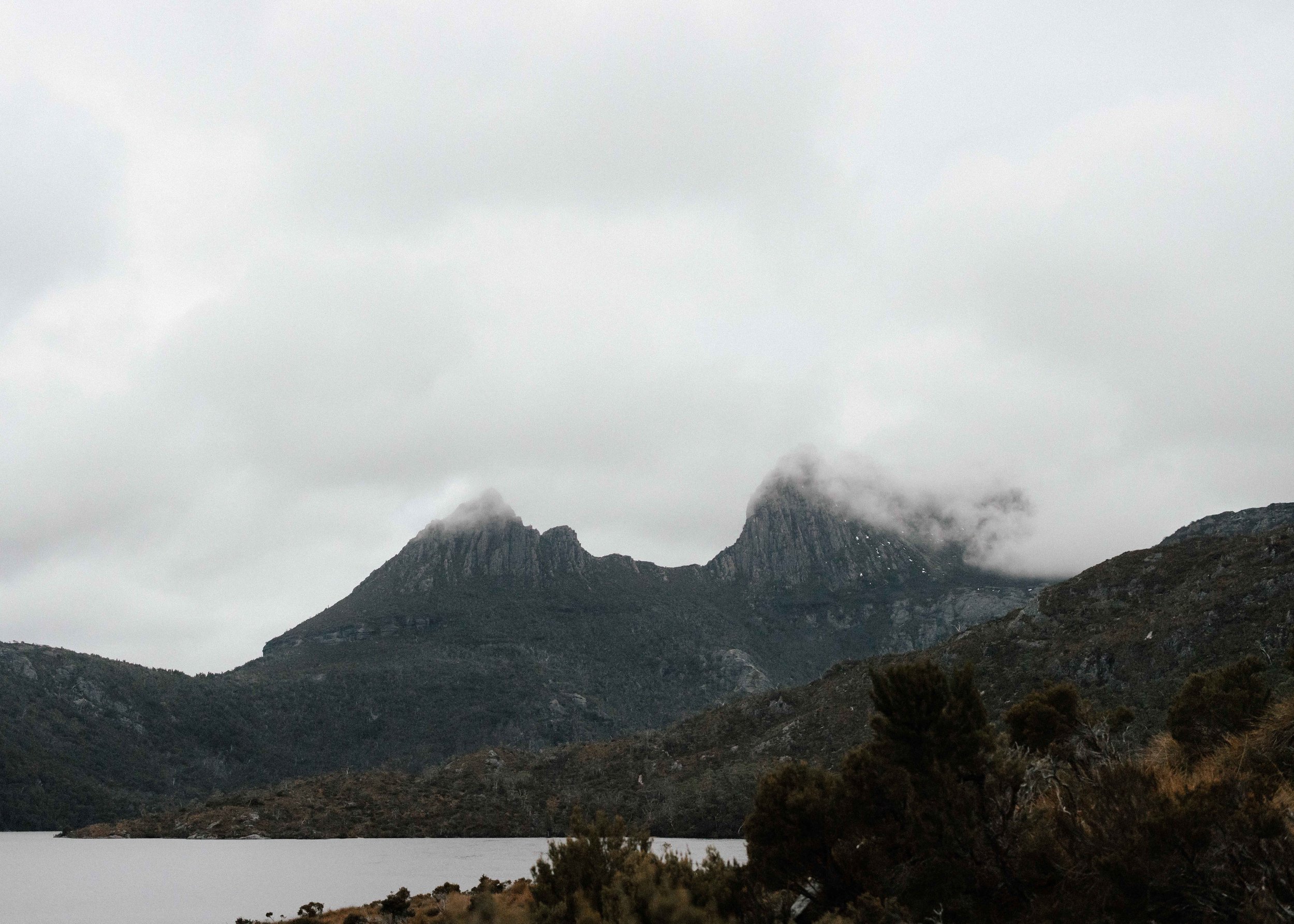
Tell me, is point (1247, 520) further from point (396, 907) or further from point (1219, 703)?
point (396, 907)

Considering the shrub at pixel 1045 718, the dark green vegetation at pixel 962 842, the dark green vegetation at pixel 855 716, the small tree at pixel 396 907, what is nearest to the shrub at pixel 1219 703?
the dark green vegetation at pixel 855 716

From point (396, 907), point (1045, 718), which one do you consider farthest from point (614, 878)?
point (396, 907)

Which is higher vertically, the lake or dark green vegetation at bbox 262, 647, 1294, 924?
dark green vegetation at bbox 262, 647, 1294, 924

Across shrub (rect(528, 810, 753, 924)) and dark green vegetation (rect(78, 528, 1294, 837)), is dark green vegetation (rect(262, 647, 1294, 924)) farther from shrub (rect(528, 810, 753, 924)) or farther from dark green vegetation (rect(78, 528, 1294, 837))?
dark green vegetation (rect(78, 528, 1294, 837))

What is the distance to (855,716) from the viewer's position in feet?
407

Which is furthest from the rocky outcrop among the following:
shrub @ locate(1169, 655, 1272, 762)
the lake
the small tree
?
the small tree

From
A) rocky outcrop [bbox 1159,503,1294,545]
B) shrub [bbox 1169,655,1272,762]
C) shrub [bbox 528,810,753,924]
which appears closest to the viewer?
shrub [bbox 528,810,753,924]

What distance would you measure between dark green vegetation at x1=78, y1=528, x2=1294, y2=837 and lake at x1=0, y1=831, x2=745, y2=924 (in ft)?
20.4

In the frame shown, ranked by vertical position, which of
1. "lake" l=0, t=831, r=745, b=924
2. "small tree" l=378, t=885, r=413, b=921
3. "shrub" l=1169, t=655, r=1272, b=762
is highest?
"shrub" l=1169, t=655, r=1272, b=762

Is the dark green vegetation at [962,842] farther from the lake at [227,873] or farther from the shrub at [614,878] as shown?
the lake at [227,873]

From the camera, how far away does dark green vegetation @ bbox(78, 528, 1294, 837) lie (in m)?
71.4

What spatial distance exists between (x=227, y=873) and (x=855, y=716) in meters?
80.7

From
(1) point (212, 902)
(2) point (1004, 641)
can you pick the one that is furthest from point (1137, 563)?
(1) point (212, 902)

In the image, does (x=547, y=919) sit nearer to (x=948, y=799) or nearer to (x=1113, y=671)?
(x=948, y=799)
